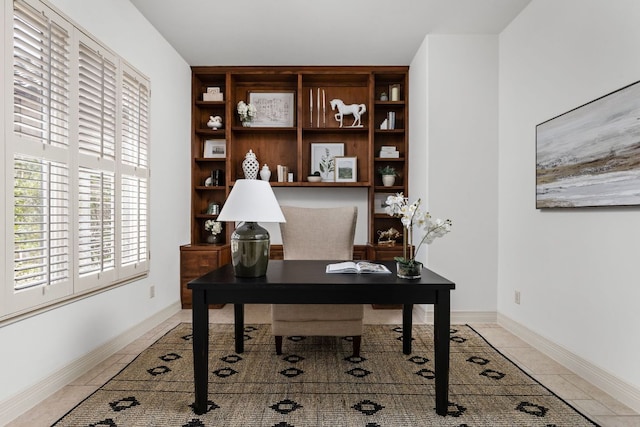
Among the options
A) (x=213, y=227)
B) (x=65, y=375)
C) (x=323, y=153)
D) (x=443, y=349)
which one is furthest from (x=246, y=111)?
(x=443, y=349)

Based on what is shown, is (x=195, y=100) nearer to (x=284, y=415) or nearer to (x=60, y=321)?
(x=60, y=321)

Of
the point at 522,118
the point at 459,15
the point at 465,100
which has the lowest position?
the point at 522,118

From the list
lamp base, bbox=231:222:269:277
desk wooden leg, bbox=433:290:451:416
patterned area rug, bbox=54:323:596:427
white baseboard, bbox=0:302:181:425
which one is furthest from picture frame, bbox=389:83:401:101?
white baseboard, bbox=0:302:181:425

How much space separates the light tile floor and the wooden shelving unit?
1507mm

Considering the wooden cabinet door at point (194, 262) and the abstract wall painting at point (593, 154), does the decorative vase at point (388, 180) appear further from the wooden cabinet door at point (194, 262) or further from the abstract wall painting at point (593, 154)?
the wooden cabinet door at point (194, 262)

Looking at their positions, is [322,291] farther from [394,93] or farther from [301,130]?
[394,93]

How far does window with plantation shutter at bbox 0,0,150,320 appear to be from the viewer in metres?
2.00

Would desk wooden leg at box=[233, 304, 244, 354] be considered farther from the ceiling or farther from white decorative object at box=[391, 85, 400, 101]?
white decorative object at box=[391, 85, 400, 101]

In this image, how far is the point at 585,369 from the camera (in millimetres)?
2510

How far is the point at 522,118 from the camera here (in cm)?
338

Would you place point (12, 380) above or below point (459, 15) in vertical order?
below

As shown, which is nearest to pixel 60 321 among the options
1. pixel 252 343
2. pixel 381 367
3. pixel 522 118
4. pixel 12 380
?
pixel 12 380

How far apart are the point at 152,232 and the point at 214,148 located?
5.35 ft

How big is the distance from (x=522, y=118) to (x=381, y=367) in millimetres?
2299
